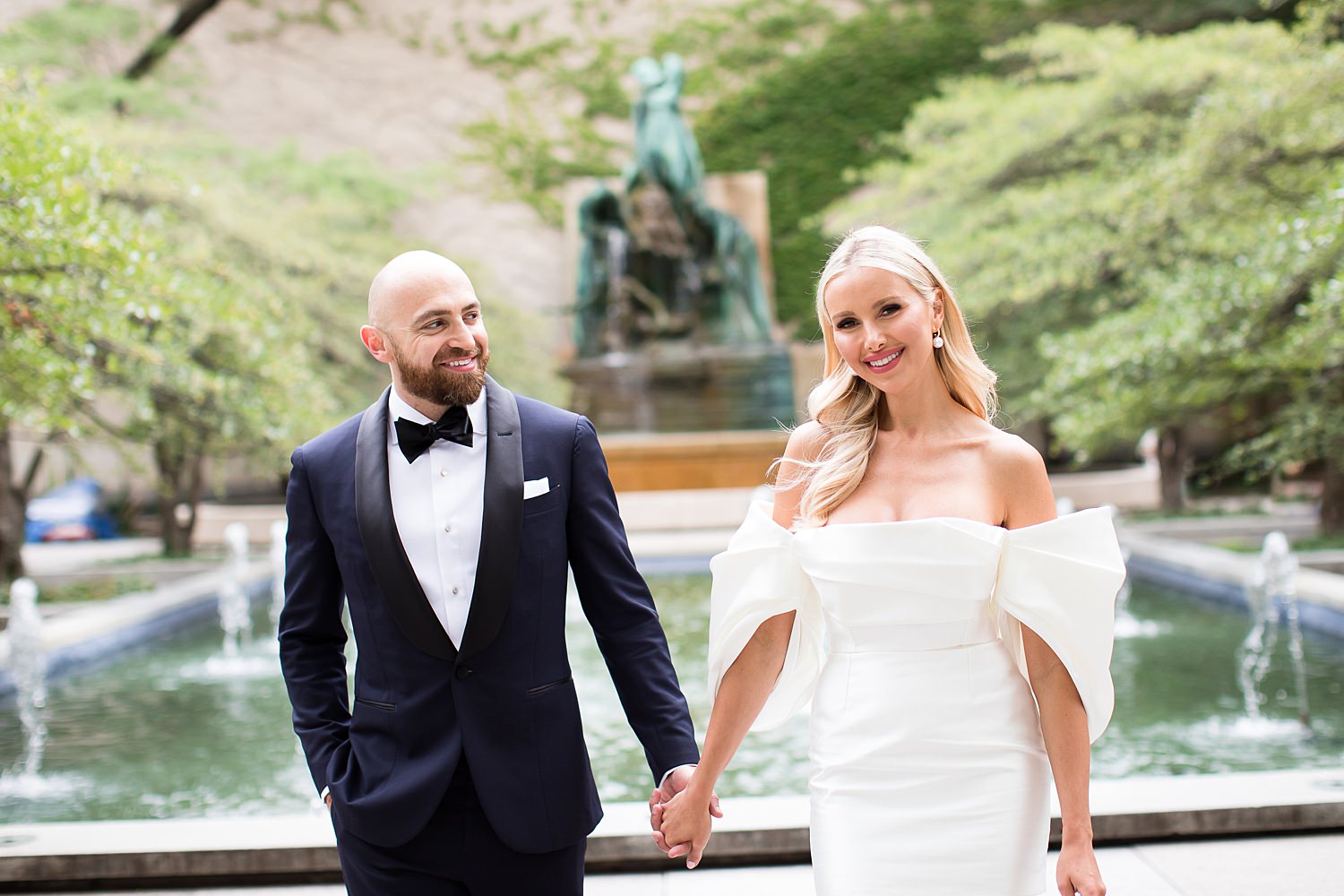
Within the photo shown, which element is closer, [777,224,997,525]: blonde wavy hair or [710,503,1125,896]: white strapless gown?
[710,503,1125,896]: white strapless gown

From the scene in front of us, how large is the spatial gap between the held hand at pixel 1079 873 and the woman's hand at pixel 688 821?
62 centimetres

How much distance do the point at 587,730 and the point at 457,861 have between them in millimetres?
4015

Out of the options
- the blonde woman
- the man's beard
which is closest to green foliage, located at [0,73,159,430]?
the man's beard

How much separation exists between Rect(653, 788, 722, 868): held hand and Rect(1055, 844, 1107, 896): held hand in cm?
61

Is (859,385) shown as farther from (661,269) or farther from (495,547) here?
(661,269)

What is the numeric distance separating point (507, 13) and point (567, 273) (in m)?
5.76

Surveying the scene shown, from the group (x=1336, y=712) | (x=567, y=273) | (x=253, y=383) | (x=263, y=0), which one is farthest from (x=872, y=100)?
(x=1336, y=712)

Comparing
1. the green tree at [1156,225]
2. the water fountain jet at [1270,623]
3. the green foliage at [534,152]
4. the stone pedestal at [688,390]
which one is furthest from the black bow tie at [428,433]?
the green foliage at [534,152]

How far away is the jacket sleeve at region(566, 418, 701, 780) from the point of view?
2.21 meters

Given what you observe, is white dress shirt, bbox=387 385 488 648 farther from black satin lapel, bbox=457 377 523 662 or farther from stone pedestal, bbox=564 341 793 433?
stone pedestal, bbox=564 341 793 433

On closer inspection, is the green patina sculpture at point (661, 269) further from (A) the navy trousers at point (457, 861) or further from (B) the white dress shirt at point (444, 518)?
(A) the navy trousers at point (457, 861)

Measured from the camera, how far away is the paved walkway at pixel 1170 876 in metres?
3.32

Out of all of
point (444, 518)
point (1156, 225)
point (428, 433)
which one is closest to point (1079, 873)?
point (444, 518)

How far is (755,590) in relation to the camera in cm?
224
